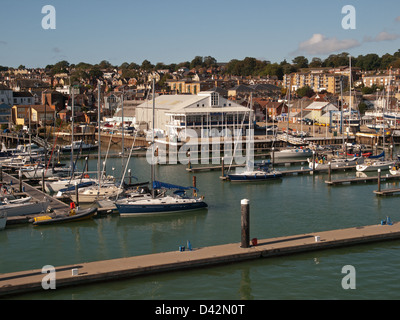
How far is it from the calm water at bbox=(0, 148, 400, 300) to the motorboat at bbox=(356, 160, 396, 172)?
6.31 metres

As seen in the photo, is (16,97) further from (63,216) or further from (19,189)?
(63,216)

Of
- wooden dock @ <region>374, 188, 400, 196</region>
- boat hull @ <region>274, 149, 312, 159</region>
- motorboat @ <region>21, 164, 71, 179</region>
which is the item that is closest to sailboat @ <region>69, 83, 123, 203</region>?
motorboat @ <region>21, 164, 71, 179</region>

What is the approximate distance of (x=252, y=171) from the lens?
135ft

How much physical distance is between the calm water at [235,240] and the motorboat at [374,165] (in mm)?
6305

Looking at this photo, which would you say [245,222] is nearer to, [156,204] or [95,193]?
[156,204]

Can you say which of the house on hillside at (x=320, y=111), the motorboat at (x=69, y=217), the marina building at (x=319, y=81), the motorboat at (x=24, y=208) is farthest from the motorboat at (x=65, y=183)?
the marina building at (x=319, y=81)

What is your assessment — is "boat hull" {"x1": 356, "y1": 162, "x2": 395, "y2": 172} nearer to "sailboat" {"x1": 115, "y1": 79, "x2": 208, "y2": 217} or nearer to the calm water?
the calm water

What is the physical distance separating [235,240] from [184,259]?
4741 millimetres

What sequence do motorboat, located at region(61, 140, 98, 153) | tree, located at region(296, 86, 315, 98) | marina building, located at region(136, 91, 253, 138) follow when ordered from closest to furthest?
motorboat, located at region(61, 140, 98, 153)
marina building, located at region(136, 91, 253, 138)
tree, located at region(296, 86, 315, 98)

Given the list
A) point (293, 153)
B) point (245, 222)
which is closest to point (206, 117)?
Answer: point (293, 153)

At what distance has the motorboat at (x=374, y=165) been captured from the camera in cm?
4419

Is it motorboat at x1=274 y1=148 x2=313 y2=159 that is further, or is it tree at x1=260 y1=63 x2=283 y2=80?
tree at x1=260 y1=63 x2=283 y2=80

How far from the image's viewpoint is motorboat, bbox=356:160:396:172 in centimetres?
4419

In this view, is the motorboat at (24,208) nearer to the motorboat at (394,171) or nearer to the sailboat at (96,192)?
the sailboat at (96,192)
